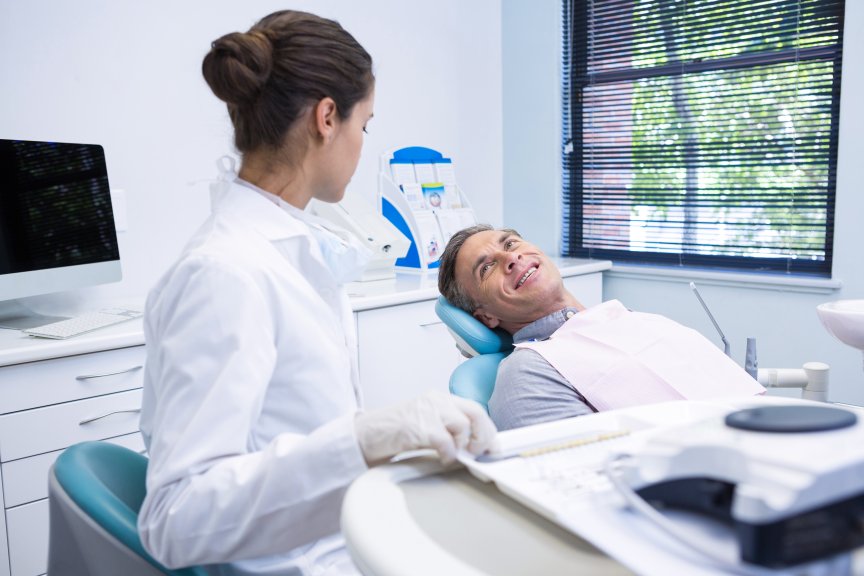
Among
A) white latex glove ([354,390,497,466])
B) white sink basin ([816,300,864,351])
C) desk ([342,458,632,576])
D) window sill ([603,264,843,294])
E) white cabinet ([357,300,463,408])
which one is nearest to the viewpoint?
desk ([342,458,632,576])

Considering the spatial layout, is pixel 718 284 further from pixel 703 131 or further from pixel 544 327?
pixel 544 327

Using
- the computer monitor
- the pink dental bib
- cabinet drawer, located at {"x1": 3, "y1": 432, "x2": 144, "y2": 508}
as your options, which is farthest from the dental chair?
the computer monitor

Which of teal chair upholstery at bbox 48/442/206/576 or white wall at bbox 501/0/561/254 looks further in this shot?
white wall at bbox 501/0/561/254

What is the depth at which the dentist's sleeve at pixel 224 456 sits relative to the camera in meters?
0.83

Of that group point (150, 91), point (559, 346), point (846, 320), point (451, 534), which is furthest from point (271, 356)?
point (150, 91)

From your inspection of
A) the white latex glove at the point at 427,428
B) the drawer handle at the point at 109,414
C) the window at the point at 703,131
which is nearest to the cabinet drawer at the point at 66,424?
the drawer handle at the point at 109,414

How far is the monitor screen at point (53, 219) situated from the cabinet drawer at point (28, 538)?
56cm

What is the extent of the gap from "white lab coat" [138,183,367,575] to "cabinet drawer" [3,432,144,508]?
1004 millimetres

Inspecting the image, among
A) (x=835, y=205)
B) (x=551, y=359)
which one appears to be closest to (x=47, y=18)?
(x=551, y=359)

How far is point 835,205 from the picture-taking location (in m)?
2.74

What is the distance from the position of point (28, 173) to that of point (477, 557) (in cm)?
189

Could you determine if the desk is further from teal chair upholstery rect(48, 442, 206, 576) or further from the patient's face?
the patient's face

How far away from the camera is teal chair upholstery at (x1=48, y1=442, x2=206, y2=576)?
84 cm

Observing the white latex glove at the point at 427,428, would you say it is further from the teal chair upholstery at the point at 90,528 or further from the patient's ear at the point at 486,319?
the patient's ear at the point at 486,319
